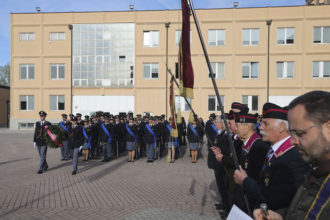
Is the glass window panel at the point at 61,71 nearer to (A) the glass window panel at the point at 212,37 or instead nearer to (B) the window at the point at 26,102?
(B) the window at the point at 26,102

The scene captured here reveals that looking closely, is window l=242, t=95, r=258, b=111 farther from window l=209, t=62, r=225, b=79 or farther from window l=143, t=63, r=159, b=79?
window l=143, t=63, r=159, b=79

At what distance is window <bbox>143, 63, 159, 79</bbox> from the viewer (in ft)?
91.8

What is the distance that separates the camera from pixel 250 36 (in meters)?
27.0

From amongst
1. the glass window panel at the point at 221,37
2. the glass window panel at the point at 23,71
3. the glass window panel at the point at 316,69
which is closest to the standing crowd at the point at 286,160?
the glass window panel at the point at 221,37

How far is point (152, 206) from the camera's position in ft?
18.0

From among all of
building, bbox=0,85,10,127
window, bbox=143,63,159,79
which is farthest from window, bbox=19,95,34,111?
window, bbox=143,63,159,79

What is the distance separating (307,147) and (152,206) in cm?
462

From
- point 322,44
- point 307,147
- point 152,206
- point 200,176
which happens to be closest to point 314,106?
point 307,147

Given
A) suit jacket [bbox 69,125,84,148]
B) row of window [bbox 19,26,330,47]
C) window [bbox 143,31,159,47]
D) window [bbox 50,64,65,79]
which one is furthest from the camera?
window [bbox 50,64,65,79]

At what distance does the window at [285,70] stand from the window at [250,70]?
86.0 inches

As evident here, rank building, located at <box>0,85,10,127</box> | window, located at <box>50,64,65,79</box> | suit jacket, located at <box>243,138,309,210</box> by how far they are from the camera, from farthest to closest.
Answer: building, located at <box>0,85,10,127</box>, window, located at <box>50,64,65,79</box>, suit jacket, located at <box>243,138,309,210</box>

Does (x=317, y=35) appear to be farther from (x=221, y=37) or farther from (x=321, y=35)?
(x=221, y=37)

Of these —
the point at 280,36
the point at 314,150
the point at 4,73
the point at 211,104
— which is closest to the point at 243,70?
the point at 211,104

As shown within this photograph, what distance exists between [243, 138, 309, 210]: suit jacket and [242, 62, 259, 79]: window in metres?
26.2
